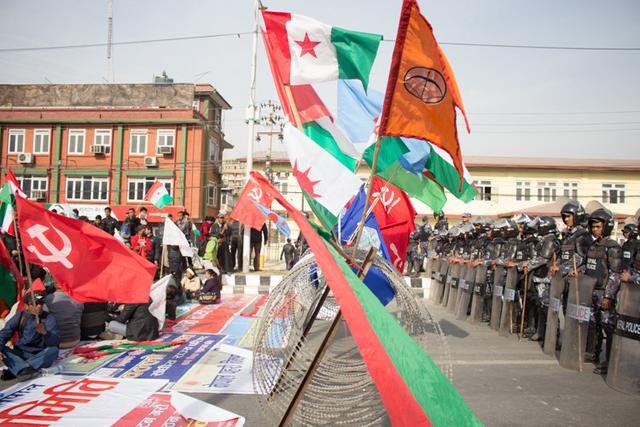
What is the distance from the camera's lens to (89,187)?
34969 mm

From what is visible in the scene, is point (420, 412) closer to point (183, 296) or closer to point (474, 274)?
point (474, 274)

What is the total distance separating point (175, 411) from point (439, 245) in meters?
12.5

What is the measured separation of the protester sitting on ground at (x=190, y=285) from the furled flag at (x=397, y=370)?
10.4 metres

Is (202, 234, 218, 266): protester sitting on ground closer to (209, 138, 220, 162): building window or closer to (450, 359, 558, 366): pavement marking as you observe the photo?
(450, 359, 558, 366): pavement marking

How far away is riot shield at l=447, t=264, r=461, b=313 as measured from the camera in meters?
10.6

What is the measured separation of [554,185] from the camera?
39.8 metres

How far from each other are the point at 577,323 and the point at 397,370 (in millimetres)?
5564

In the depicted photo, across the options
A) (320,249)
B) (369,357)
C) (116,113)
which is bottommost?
(369,357)

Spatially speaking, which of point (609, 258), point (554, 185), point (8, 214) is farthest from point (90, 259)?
point (554, 185)

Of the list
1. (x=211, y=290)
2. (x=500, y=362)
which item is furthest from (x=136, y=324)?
(x=500, y=362)

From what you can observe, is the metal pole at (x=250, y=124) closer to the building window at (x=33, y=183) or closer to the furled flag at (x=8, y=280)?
the furled flag at (x=8, y=280)

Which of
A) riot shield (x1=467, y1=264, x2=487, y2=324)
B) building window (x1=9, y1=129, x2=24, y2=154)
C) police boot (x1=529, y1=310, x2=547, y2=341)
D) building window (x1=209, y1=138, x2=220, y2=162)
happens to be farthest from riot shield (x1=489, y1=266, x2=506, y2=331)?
building window (x1=9, y1=129, x2=24, y2=154)

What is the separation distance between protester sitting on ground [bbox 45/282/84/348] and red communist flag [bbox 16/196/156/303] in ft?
7.47

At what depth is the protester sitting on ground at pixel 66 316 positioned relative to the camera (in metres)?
6.78
